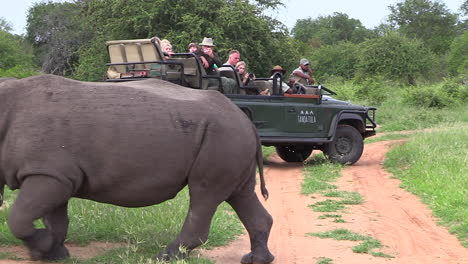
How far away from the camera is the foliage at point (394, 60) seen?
3881 cm

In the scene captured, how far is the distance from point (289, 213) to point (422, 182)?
3.00 meters

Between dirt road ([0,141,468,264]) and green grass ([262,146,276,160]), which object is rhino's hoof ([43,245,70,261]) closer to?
dirt road ([0,141,468,264])

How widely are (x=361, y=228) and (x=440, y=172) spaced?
3.53 metres

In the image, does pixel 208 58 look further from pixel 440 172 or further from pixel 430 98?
pixel 430 98

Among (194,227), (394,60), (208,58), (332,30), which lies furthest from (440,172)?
(332,30)

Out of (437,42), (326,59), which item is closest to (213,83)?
(326,59)

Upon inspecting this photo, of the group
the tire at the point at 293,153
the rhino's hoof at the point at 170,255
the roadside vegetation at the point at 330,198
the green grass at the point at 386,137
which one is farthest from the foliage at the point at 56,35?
the rhino's hoof at the point at 170,255

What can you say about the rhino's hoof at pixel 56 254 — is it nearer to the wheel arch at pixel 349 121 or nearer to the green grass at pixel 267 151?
the wheel arch at pixel 349 121

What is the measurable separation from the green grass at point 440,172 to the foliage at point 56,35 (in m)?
25.7

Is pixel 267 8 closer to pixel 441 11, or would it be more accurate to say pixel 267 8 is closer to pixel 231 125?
pixel 231 125

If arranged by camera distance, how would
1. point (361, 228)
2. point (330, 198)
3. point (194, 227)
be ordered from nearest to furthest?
point (194, 227), point (361, 228), point (330, 198)

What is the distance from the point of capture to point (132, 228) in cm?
707

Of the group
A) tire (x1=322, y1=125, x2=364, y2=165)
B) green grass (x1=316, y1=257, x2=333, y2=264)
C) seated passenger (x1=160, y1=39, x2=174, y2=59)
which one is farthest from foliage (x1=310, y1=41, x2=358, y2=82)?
green grass (x1=316, y1=257, x2=333, y2=264)

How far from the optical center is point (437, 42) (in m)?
58.5
